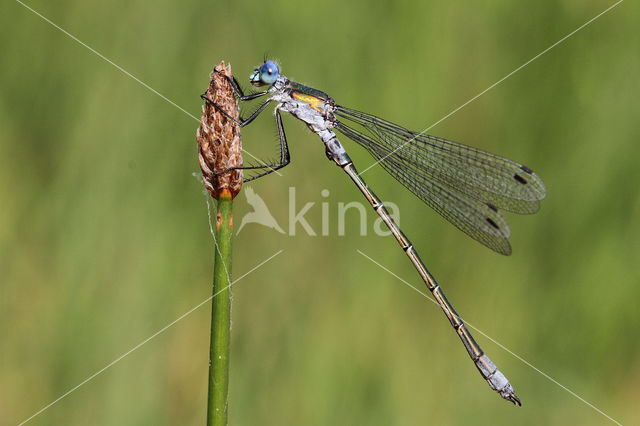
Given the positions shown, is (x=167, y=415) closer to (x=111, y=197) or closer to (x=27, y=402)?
(x=27, y=402)

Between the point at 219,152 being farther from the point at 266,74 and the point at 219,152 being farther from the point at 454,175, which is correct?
the point at 454,175

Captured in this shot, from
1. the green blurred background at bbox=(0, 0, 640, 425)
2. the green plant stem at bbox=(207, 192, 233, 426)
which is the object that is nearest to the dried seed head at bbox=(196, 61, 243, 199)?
the green plant stem at bbox=(207, 192, 233, 426)

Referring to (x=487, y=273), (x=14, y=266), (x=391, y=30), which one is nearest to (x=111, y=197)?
(x=14, y=266)

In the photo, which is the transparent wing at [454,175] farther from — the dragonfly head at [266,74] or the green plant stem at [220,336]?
the green plant stem at [220,336]

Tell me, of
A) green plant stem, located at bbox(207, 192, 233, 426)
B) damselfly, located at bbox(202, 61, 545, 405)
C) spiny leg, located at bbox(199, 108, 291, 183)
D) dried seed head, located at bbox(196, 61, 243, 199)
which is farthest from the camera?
damselfly, located at bbox(202, 61, 545, 405)

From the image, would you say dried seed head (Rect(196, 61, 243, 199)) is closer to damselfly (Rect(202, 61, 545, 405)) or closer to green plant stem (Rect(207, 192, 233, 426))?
green plant stem (Rect(207, 192, 233, 426))

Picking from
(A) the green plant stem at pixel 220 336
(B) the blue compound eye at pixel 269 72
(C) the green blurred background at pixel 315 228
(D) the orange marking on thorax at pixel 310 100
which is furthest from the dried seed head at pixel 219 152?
(D) the orange marking on thorax at pixel 310 100

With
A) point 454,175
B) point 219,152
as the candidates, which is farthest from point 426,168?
point 219,152
